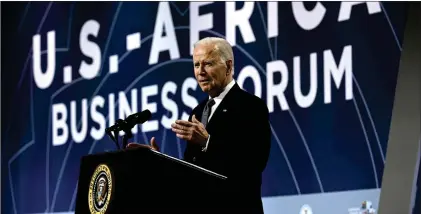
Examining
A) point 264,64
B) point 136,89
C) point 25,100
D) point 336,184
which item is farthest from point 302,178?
point 25,100

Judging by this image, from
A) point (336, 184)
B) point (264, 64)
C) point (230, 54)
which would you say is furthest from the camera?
point (264, 64)

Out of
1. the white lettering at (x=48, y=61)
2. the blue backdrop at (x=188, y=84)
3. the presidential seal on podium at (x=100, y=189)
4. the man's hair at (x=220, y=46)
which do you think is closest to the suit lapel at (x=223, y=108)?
the man's hair at (x=220, y=46)

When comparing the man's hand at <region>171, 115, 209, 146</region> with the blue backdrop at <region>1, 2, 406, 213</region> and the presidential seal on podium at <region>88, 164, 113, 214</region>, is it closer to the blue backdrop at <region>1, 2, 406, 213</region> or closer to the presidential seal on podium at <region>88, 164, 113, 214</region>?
the presidential seal on podium at <region>88, 164, 113, 214</region>

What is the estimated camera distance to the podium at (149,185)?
2.69 metres

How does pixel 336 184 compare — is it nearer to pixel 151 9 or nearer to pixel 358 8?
pixel 358 8

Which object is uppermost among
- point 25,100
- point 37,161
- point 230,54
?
point 230,54

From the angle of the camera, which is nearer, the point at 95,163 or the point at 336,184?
the point at 95,163

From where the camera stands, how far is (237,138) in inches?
120

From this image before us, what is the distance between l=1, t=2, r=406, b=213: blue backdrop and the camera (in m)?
4.66

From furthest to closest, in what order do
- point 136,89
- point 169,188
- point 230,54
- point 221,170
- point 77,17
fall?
point 77,17 < point 136,89 < point 230,54 < point 221,170 < point 169,188

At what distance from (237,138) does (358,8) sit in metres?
2.00

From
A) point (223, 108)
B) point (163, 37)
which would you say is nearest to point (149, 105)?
point (163, 37)

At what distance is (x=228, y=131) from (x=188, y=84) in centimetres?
248

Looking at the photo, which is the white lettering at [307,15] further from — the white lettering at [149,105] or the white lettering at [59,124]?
the white lettering at [59,124]
